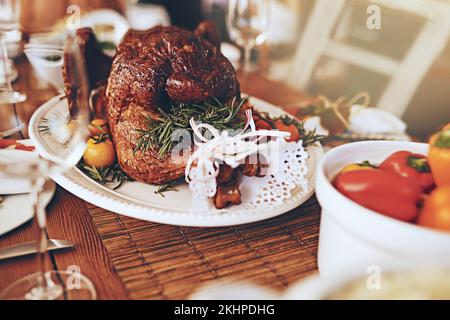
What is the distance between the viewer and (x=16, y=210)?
2.70 ft

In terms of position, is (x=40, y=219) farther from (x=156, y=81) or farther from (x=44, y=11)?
(x=44, y=11)

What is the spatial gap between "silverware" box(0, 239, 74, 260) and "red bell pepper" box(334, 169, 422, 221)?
467 mm

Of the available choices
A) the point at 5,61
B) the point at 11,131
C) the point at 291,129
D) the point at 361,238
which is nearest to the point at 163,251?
the point at 361,238

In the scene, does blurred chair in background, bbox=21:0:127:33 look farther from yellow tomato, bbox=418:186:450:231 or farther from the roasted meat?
yellow tomato, bbox=418:186:450:231

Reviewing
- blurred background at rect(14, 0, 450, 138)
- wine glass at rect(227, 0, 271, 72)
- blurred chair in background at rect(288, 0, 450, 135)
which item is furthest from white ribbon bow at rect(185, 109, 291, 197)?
blurred chair in background at rect(288, 0, 450, 135)

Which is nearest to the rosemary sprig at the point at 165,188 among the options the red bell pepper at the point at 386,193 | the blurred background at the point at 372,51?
the red bell pepper at the point at 386,193

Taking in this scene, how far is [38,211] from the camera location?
2.06 feet

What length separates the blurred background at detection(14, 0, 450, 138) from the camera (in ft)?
7.27

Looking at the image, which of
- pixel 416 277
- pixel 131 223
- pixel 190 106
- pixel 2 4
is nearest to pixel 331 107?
pixel 190 106

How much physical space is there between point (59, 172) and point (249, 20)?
1.04m

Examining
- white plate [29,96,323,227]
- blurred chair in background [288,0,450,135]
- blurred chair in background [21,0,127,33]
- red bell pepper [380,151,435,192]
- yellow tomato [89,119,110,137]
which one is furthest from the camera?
blurred chair in background [21,0,127,33]
